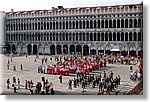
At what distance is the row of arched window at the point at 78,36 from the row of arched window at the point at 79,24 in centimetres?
10

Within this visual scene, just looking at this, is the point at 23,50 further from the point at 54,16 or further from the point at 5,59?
the point at 54,16

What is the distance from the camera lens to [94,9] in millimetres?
4453

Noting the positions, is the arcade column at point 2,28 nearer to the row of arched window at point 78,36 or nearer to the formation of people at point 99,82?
the row of arched window at point 78,36

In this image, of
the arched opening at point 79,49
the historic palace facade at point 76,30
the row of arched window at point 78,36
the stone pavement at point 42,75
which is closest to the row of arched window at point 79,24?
the historic palace facade at point 76,30

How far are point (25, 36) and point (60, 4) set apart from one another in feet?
2.42

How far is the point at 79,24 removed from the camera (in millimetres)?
4520

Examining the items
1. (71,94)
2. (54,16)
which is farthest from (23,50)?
(71,94)

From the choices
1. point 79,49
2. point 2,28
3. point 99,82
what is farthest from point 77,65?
point 2,28

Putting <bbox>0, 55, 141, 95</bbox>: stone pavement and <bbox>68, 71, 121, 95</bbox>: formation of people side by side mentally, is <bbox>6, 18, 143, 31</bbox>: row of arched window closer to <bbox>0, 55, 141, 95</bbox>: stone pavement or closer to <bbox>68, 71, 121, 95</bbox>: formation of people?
<bbox>0, 55, 141, 95</bbox>: stone pavement

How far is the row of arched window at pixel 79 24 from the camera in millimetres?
4324

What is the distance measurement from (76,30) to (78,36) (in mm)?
96

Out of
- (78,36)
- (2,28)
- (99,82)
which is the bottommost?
(99,82)

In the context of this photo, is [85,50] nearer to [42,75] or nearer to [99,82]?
[99,82]

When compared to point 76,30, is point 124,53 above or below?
below
